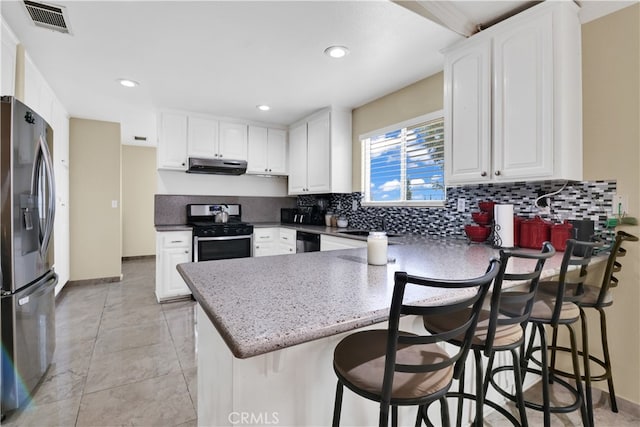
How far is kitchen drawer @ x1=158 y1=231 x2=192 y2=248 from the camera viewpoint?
144 inches

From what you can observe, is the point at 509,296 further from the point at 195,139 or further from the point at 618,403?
the point at 195,139

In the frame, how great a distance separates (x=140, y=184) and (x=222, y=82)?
434 cm

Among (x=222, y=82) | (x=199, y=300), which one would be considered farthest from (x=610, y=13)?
(x=222, y=82)

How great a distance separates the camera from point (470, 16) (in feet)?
6.77

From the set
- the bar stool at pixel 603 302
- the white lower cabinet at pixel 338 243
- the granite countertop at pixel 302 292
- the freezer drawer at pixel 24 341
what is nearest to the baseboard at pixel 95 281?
the freezer drawer at pixel 24 341

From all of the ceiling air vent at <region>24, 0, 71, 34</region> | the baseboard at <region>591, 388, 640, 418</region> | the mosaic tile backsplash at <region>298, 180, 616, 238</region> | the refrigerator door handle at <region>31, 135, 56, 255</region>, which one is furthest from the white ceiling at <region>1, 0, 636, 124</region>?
the baseboard at <region>591, 388, 640, 418</region>

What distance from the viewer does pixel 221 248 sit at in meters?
3.82

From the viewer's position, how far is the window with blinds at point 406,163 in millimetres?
2826

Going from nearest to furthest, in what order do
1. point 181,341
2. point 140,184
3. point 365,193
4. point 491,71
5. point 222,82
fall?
point 491,71, point 181,341, point 222,82, point 365,193, point 140,184

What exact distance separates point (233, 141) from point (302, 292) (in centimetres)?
366

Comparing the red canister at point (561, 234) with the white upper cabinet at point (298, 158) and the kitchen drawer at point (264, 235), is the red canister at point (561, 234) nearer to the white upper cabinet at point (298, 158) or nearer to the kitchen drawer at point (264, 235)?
the white upper cabinet at point (298, 158)

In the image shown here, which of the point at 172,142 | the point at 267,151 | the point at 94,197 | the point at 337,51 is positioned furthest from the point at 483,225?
the point at 94,197

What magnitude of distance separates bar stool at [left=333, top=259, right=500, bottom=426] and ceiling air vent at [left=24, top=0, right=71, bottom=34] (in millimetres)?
2512

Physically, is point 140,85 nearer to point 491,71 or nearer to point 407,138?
point 407,138
